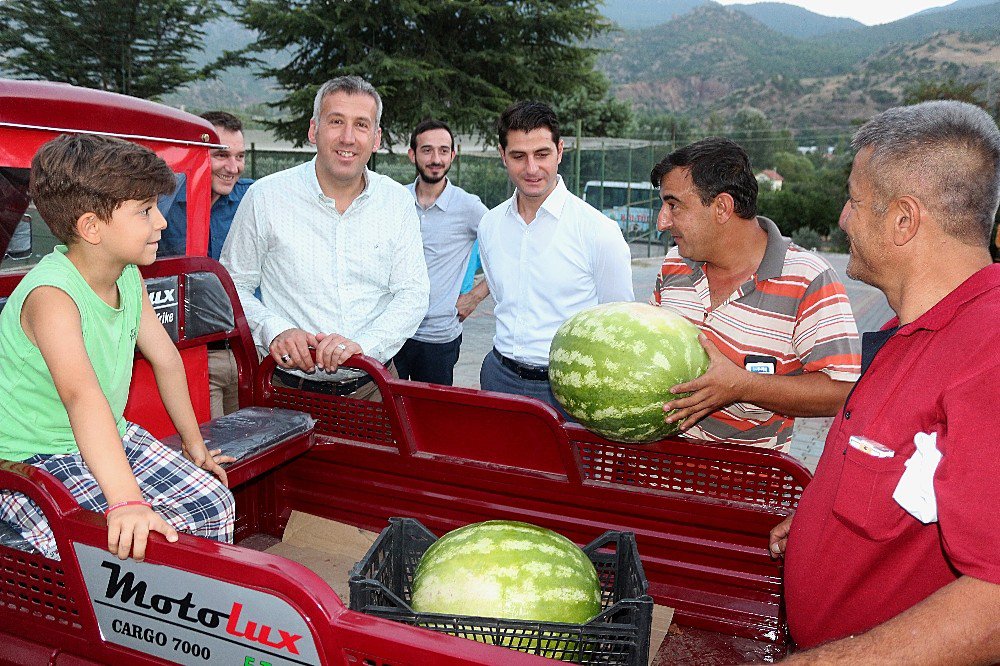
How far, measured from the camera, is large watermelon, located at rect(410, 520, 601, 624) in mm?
1918

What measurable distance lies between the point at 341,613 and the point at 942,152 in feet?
5.04

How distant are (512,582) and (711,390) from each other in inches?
34.5

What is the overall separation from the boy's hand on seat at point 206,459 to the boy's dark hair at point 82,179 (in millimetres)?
828

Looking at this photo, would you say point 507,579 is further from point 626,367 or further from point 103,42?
point 103,42

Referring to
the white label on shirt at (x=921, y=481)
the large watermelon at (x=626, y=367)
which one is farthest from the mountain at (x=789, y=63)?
the white label on shirt at (x=921, y=481)

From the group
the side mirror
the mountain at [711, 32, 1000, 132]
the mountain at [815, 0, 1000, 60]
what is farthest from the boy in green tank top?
the mountain at [815, 0, 1000, 60]

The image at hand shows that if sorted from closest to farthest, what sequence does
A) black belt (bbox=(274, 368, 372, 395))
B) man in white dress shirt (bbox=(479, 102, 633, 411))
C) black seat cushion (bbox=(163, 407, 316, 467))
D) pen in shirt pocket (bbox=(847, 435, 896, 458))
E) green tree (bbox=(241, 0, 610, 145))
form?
pen in shirt pocket (bbox=(847, 435, 896, 458)) → black seat cushion (bbox=(163, 407, 316, 467)) → black belt (bbox=(274, 368, 372, 395)) → man in white dress shirt (bbox=(479, 102, 633, 411)) → green tree (bbox=(241, 0, 610, 145))

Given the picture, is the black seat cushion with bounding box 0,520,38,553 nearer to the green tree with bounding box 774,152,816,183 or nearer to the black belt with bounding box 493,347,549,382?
the black belt with bounding box 493,347,549,382

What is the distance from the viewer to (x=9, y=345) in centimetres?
221

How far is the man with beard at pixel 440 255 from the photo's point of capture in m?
5.14

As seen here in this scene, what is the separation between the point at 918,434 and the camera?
145 centimetres

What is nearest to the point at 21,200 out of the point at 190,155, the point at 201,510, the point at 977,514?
the point at 190,155

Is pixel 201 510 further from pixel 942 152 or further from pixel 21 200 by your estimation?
pixel 942 152

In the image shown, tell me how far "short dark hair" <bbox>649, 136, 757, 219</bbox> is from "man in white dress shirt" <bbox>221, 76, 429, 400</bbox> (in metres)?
1.44
